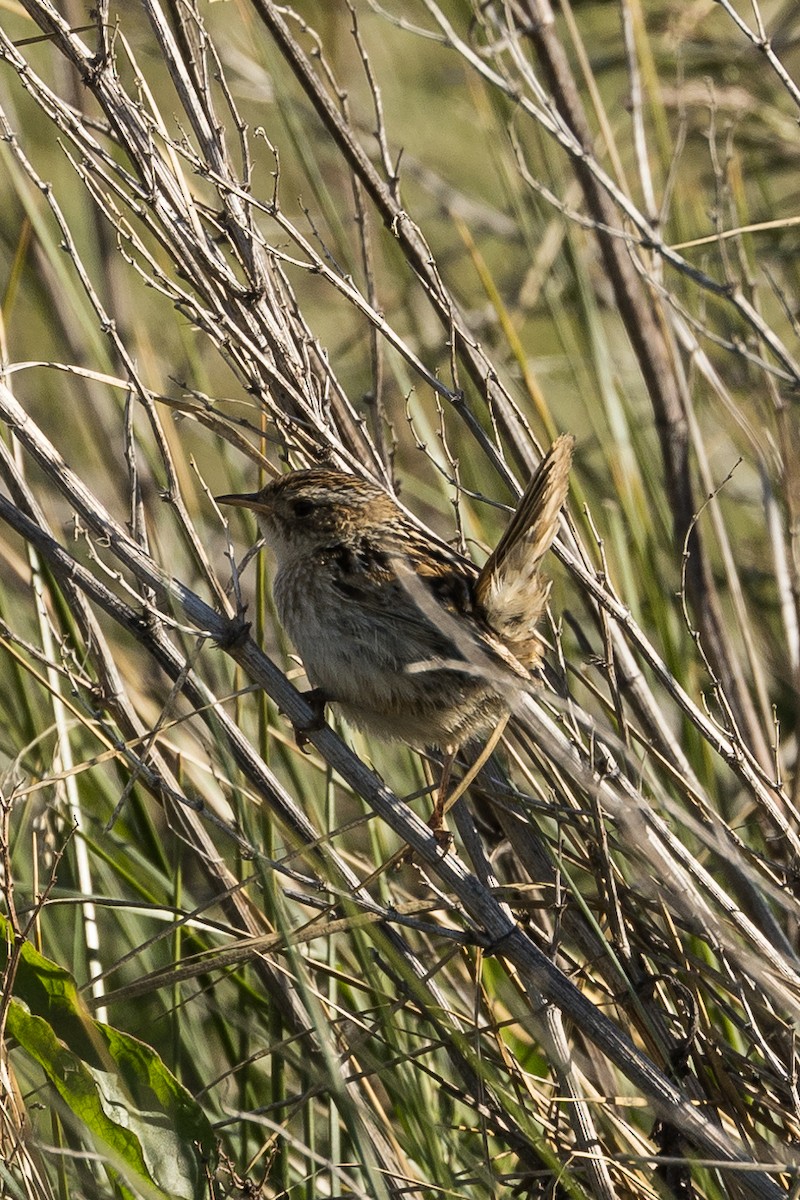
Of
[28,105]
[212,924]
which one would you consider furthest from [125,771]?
[28,105]

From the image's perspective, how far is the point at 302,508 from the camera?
2.82 metres

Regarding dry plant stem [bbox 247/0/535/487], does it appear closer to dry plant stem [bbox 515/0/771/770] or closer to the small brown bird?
the small brown bird

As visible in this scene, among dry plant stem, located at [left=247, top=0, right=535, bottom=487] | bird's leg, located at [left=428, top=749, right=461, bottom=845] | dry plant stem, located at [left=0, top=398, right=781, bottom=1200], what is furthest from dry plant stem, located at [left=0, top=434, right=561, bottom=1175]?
dry plant stem, located at [left=247, top=0, right=535, bottom=487]

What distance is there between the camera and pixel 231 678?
10.2ft

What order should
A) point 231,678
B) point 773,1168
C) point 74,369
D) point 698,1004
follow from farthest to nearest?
1. point 231,678
2. point 698,1004
3. point 74,369
4. point 773,1168

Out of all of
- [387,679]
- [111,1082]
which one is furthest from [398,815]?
[111,1082]

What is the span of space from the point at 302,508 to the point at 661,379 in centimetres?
116

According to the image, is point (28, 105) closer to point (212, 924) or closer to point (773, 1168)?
point (212, 924)

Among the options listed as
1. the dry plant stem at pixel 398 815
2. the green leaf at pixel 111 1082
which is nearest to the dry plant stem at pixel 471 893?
the dry plant stem at pixel 398 815

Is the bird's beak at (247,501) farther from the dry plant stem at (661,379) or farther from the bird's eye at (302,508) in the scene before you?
the dry plant stem at (661,379)

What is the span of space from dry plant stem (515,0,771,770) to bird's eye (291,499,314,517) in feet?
3.64

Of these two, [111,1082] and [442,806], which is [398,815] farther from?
[111,1082]

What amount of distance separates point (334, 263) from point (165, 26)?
52 centimetres

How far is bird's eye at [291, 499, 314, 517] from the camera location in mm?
2801
